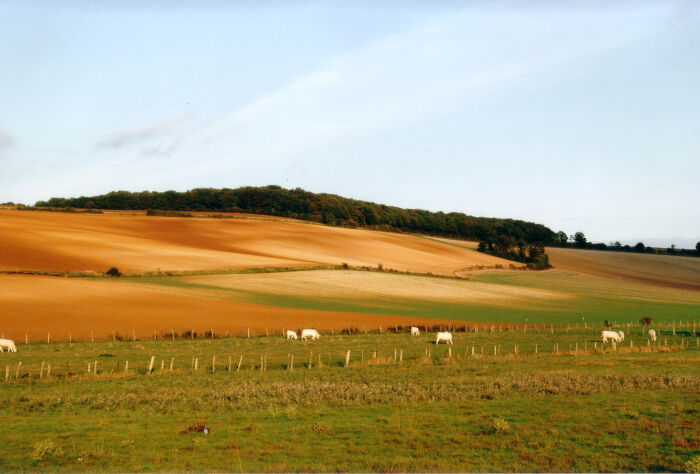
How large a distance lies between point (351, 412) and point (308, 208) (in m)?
138

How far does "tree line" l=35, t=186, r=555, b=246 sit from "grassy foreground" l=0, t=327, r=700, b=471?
368 feet

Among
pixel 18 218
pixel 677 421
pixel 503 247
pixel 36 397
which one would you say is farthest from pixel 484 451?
pixel 503 247

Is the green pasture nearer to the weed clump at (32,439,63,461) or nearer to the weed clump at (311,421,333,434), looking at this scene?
the weed clump at (311,421,333,434)

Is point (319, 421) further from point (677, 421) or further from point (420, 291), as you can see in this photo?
point (420, 291)

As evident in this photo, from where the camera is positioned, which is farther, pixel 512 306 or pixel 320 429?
pixel 512 306

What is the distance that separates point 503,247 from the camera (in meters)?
137

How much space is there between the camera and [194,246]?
296 ft

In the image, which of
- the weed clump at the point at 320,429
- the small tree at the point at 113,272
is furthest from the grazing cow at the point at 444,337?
the small tree at the point at 113,272

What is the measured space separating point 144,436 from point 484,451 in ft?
31.4

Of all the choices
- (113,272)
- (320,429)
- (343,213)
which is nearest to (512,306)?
(113,272)

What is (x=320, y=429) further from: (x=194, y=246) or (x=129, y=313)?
(x=194, y=246)

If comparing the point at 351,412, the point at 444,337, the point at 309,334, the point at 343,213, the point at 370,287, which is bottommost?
the point at 309,334

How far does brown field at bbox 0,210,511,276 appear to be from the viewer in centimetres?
7144

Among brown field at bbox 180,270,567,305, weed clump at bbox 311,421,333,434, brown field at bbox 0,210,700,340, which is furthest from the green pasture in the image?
weed clump at bbox 311,421,333,434
